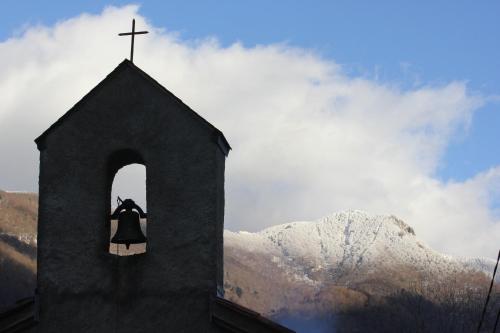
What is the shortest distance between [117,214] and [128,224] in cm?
23

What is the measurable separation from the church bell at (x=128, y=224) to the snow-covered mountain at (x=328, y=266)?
6893 cm

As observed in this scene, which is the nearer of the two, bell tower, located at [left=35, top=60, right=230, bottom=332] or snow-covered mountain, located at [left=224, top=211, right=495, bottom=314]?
bell tower, located at [left=35, top=60, right=230, bottom=332]

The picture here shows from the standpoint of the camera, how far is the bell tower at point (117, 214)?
416 inches

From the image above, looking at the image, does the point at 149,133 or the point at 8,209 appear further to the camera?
the point at 8,209

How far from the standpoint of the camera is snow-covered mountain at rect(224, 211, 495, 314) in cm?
8456

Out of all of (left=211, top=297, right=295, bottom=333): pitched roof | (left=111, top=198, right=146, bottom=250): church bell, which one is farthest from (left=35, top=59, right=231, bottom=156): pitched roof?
(left=211, top=297, right=295, bottom=333): pitched roof

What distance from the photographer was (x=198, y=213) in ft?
35.0

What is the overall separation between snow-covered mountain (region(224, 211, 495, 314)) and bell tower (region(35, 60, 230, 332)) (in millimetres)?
69535

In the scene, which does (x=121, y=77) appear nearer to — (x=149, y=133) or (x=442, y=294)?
(x=149, y=133)

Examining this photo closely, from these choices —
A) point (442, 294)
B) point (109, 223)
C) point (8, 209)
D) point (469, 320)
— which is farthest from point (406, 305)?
point (109, 223)

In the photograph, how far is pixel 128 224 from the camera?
11.5 meters

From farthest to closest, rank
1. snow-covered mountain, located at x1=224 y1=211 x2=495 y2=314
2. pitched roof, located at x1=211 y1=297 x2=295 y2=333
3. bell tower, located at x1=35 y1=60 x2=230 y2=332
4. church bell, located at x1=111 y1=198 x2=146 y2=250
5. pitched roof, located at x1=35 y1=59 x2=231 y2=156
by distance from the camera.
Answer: snow-covered mountain, located at x1=224 y1=211 x2=495 y2=314, church bell, located at x1=111 y1=198 x2=146 y2=250, pitched roof, located at x1=35 y1=59 x2=231 y2=156, bell tower, located at x1=35 y1=60 x2=230 y2=332, pitched roof, located at x1=211 y1=297 x2=295 y2=333

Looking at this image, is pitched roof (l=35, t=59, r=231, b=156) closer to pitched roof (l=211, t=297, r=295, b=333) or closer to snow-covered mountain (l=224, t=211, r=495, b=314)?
pitched roof (l=211, t=297, r=295, b=333)

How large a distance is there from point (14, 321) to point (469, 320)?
57594 millimetres
